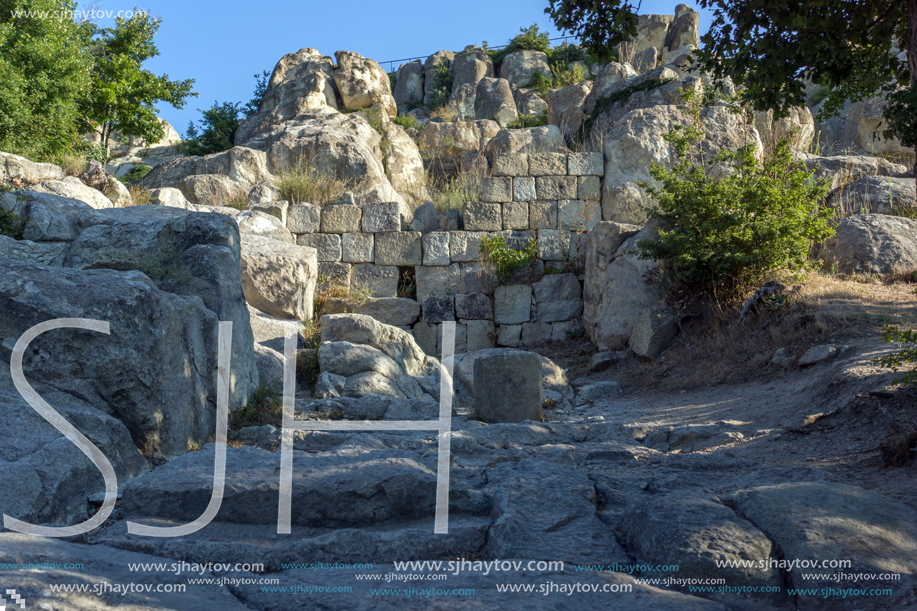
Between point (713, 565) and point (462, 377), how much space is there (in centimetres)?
568

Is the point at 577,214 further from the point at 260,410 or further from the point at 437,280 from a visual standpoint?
the point at 260,410

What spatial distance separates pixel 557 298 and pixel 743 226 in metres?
3.96

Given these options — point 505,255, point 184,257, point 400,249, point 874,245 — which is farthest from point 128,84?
point 874,245

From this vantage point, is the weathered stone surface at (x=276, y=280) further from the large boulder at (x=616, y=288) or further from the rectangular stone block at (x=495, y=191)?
the large boulder at (x=616, y=288)

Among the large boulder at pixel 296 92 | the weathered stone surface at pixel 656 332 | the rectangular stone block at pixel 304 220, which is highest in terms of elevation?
the large boulder at pixel 296 92

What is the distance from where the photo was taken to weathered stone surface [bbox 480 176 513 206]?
1215cm

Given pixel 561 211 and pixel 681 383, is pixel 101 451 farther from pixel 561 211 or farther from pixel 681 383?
pixel 561 211

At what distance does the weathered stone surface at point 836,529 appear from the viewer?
2.09m

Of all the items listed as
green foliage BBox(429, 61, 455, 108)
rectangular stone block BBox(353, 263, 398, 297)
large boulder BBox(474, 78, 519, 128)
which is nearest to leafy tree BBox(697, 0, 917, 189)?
rectangular stone block BBox(353, 263, 398, 297)

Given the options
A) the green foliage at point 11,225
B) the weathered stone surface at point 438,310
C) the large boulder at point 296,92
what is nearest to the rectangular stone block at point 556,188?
the weathered stone surface at point 438,310

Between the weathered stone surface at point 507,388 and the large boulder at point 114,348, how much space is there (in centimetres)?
274

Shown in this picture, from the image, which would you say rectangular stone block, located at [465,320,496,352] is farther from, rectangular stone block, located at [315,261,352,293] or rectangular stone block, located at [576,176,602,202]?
rectangular stone block, located at [576,176,602,202]

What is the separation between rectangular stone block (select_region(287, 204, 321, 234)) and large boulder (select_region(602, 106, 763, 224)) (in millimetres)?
5349

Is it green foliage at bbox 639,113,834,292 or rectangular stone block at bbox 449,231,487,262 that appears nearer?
green foliage at bbox 639,113,834,292
